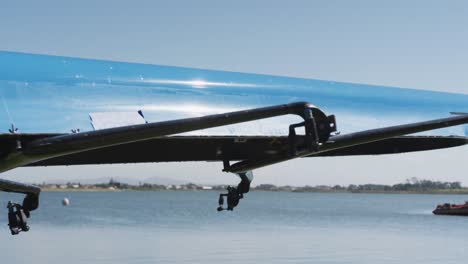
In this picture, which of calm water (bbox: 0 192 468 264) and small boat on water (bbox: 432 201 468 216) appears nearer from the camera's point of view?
calm water (bbox: 0 192 468 264)

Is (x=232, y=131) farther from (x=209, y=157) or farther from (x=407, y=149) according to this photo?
(x=407, y=149)

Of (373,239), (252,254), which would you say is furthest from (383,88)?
(373,239)

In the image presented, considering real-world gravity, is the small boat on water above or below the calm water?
above

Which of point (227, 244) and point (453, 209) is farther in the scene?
point (453, 209)

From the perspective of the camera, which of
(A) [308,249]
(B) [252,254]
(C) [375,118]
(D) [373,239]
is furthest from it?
(D) [373,239]

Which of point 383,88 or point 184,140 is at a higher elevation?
point 383,88

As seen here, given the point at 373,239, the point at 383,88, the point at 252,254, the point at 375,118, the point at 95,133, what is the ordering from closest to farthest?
the point at 95,133, the point at 375,118, the point at 383,88, the point at 252,254, the point at 373,239

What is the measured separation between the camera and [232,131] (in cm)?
1009

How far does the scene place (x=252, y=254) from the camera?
233 ft

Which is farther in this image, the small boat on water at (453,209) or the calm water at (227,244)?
the small boat on water at (453,209)

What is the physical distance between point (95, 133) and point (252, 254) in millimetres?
62545

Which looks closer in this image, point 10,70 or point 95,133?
point 95,133

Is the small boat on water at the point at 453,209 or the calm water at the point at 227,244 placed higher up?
the small boat on water at the point at 453,209

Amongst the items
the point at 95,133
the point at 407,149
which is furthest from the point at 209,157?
the point at 95,133
